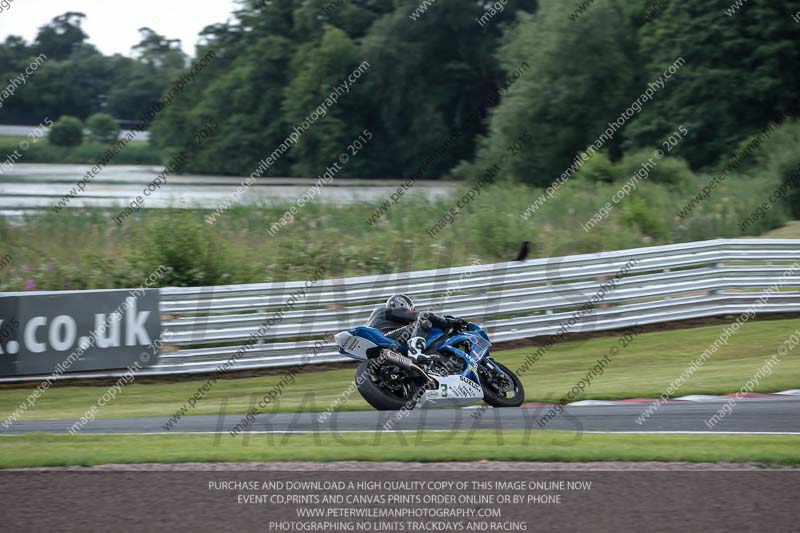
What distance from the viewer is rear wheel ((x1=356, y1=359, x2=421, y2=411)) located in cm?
880

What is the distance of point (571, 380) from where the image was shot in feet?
36.5

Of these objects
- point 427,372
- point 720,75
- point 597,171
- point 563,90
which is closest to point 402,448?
point 427,372

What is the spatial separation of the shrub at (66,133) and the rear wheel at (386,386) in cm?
2852

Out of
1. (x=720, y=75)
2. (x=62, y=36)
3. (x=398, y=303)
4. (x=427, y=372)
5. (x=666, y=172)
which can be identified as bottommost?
(x=62, y=36)

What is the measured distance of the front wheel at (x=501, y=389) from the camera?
364 inches

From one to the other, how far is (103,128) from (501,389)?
29.1m

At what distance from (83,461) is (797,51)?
3184 cm

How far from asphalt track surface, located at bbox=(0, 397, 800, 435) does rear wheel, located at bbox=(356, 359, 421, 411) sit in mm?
116

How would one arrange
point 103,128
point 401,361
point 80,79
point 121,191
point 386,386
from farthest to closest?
point 80,79 → point 103,128 → point 121,191 → point 386,386 → point 401,361

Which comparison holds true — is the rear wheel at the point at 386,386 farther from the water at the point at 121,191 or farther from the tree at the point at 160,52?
the tree at the point at 160,52

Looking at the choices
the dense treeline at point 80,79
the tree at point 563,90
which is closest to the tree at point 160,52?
the dense treeline at point 80,79

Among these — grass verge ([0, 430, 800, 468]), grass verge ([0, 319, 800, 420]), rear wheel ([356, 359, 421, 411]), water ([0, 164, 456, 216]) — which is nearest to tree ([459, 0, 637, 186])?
water ([0, 164, 456, 216])

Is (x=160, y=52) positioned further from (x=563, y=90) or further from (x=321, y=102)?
(x=563, y=90)

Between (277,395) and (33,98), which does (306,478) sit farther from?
(33,98)
